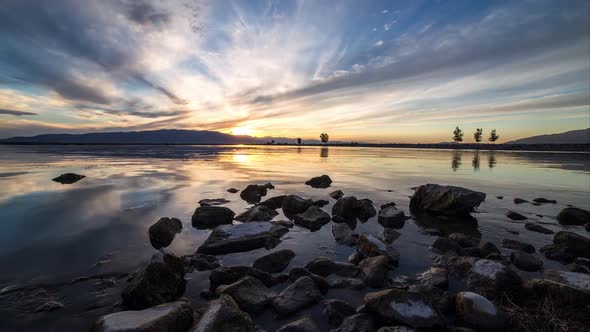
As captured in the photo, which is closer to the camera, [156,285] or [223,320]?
[223,320]

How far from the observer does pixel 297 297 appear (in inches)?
194

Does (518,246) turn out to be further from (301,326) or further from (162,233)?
(162,233)

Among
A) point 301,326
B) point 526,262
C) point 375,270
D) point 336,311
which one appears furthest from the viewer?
point 526,262

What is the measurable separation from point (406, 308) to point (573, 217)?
10583 millimetres

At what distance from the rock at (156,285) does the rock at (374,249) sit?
451 centimetres

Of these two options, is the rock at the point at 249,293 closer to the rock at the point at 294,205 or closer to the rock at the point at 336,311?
the rock at the point at 336,311

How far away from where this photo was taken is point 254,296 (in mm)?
4898

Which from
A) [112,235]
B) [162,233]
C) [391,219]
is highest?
[162,233]

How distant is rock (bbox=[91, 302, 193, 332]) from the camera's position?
3596 mm

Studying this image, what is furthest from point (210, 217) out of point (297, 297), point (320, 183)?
point (320, 183)

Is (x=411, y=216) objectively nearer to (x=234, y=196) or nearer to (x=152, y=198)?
(x=234, y=196)

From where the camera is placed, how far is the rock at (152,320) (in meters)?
3.60

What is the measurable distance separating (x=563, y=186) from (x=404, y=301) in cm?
2212

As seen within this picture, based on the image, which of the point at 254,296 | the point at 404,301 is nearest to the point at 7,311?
the point at 254,296
